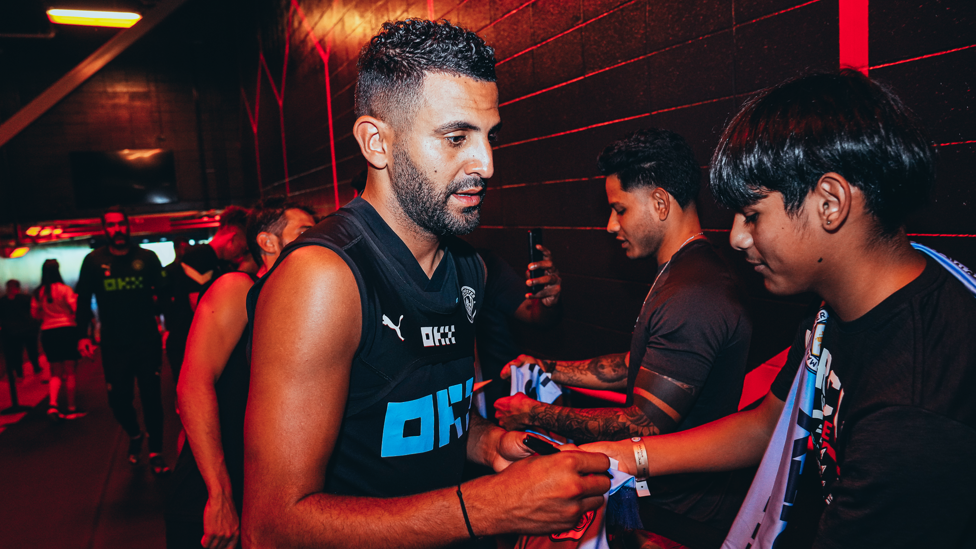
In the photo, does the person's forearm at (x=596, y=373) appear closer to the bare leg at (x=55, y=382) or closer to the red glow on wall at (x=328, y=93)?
the red glow on wall at (x=328, y=93)

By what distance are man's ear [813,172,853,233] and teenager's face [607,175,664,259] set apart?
957mm

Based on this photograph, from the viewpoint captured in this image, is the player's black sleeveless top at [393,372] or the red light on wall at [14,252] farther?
the red light on wall at [14,252]

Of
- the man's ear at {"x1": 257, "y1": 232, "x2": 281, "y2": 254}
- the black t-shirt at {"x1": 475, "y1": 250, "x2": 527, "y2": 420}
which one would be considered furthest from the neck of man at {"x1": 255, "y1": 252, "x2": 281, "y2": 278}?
the black t-shirt at {"x1": 475, "y1": 250, "x2": 527, "y2": 420}

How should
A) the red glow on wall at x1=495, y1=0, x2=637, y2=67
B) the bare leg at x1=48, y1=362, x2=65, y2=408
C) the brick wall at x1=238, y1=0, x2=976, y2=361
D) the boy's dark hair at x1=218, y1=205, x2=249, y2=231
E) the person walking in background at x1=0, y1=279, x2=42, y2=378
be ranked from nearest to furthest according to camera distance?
the brick wall at x1=238, y1=0, x2=976, y2=361
the red glow on wall at x1=495, y1=0, x2=637, y2=67
the boy's dark hair at x1=218, y1=205, x2=249, y2=231
the bare leg at x1=48, y1=362, x2=65, y2=408
the person walking in background at x1=0, y1=279, x2=42, y2=378

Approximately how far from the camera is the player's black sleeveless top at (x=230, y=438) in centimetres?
175

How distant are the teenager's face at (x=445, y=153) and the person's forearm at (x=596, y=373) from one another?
1.20 m

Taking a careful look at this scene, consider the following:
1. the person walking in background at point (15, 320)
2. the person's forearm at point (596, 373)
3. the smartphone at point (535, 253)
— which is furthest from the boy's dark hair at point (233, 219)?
the person walking in background at point (15, 320)

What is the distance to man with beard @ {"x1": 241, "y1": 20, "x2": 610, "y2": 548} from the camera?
35.3 inches

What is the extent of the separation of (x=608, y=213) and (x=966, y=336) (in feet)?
6.51

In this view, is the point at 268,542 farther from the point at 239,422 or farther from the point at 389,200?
the point at 239,422

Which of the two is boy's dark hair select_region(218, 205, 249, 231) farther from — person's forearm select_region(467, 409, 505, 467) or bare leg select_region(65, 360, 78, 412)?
bare leg select_region(65, 360, 78, 412)

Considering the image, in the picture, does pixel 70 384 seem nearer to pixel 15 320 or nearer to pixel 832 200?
pixel 15 320

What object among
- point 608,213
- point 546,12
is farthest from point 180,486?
point 546,12

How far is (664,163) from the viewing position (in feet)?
6.18
